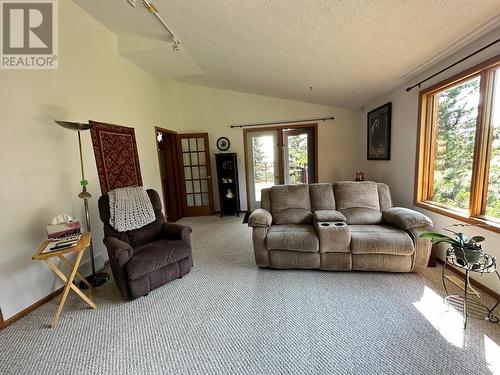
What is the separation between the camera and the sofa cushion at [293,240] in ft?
7.65

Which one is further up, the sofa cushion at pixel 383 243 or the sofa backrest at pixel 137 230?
the sofa backrest at pixel 137 230

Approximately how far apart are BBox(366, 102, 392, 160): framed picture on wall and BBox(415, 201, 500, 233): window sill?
104cm

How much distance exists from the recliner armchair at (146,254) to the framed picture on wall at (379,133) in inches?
127

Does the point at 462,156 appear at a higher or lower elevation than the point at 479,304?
higher

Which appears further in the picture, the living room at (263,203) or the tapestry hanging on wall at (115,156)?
the tapestry hanging on wall at (115,156)

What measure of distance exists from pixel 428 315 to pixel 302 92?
360 centimetres

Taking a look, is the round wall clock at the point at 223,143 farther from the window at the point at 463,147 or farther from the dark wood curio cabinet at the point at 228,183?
the window at the point at 463,147

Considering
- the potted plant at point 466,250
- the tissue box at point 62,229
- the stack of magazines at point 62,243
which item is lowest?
the potted plant at point 466,250

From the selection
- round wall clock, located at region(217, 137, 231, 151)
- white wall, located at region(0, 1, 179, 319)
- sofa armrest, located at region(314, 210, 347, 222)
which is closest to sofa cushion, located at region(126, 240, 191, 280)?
white wall, located at region(0, 1, 179, 319)

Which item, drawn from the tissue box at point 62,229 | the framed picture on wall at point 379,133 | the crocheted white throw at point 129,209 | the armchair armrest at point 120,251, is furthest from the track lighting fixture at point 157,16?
the framed picture on wall at point 379,133

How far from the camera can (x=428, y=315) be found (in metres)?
1.71

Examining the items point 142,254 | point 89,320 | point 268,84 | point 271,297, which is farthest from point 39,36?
point 271,297

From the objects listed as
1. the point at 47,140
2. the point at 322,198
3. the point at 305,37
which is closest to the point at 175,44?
the point at 305,37

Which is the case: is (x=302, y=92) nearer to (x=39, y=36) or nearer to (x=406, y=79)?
(x=406, y=79)
